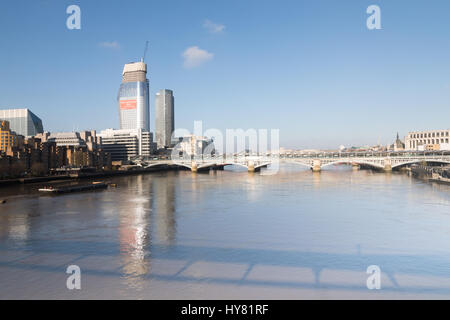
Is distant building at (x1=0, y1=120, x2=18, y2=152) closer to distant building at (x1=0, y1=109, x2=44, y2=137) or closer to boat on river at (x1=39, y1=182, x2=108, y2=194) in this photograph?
boat on river at (x1=39, y1=182, x2=108, y2=194)

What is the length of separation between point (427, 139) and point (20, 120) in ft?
672

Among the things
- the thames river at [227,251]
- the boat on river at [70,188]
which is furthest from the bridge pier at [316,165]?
the thames river at [227,251]

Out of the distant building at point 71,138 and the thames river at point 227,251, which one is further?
the distant building at point 71,138

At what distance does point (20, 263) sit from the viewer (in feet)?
52.0

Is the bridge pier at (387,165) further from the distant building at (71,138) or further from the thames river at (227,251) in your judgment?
the distant building at (71,138)

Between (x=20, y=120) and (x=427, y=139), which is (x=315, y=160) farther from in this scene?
(x=20, y=120)

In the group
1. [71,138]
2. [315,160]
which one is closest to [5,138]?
[71,138]

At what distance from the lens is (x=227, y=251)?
1772 centimetres

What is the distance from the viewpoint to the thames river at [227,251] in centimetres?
1271

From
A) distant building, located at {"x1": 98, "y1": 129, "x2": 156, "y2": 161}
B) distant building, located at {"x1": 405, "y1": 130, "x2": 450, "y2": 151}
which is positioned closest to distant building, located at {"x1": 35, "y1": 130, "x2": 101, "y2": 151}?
distant building, located at {"x1": 98, "y1": 129, "x2": 156, "y2": 161}

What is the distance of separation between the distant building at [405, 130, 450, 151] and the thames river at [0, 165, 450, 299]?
12026cm

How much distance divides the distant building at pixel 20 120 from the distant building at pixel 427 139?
7612 inches
